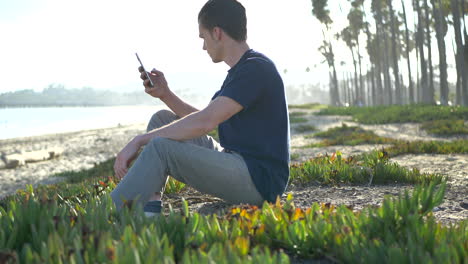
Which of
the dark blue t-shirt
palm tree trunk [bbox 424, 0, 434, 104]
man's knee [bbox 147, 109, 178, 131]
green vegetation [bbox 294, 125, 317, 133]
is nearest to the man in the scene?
the dark blue t-shirt

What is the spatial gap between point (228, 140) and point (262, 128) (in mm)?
310

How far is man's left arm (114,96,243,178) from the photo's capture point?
327 cm

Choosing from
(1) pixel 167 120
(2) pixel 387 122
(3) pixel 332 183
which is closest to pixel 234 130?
(1) pixel 167 120

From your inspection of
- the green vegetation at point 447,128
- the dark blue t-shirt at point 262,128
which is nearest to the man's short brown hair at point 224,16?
the dark blue t-shirt at point 262,128

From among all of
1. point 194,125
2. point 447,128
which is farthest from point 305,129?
point 194,125

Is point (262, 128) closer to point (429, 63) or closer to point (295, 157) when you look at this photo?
point (295, 157)

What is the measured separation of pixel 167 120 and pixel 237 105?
1118 mm

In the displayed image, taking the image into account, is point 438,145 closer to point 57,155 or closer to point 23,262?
point 23,262

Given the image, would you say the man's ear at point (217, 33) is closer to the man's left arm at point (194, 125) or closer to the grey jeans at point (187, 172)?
the man's left arm at point (194, 125)

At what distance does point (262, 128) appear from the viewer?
356cm

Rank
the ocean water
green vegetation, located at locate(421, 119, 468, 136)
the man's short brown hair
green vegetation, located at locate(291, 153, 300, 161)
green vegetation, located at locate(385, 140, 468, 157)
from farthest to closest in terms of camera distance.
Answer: the ocean water
green vegetation, located at locate(421, 119, 468, 136)
green vegetation, located at locate(291, 153, 300, 161)
green vegetation, located at locate(385, 140, 468, 157)
the man's short brown hair

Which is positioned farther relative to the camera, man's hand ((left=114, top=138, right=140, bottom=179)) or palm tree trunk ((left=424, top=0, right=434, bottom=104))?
palm tree trunk ((left=424, top=0, right=434, bottom=104))

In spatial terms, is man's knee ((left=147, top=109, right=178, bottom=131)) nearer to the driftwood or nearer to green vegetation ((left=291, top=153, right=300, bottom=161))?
green vegetation ((left=291, top=153, right=300, bottom=161))

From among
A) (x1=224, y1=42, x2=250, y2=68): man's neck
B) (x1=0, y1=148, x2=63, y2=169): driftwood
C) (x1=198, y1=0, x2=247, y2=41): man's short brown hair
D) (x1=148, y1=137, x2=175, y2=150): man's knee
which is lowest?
(x1=0, y1=148, x2=63, y2=169): driftwood
